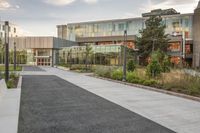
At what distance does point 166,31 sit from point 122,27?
1129cm

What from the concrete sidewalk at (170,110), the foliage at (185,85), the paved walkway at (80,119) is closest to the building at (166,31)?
the foliage at (185,85)

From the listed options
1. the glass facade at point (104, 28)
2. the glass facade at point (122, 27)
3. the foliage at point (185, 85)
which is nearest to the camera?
the foliage at point (185, 85)

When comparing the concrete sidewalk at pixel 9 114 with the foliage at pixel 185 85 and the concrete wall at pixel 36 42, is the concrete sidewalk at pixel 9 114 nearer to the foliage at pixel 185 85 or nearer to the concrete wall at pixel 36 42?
the foliage at pixel 185 85

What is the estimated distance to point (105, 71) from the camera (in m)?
27.5

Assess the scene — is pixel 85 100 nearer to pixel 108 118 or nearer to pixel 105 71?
pixel 108 118

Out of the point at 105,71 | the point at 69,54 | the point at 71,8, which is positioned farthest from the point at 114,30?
the point at 105,71

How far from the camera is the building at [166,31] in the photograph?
6059 cm

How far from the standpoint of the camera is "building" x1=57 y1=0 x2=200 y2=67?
60.6 m

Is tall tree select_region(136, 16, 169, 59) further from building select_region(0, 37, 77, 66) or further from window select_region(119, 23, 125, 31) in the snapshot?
building select_region(0, 37, 77, 66)

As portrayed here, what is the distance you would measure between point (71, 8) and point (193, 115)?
2696cm

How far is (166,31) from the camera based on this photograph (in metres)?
66.7

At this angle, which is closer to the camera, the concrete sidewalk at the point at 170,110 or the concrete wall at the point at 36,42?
the concrete sidewalk at the point at 170,110

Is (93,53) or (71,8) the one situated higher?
(71,8)

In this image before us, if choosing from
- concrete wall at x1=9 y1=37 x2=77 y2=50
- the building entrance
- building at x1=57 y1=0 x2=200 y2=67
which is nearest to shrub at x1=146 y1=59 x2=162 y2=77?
building at x1=57 y1=0 x2=200 y2=67
